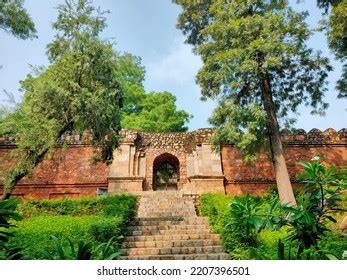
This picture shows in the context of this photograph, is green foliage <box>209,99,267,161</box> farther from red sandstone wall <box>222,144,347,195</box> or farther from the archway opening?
the archway opening

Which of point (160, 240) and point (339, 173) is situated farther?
point (160, 240)

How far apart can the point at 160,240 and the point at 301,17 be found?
8.09 meters

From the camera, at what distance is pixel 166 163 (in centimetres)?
1891

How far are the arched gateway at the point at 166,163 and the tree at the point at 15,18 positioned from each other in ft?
17.5

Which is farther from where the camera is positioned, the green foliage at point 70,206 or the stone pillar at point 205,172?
the stone pillar at point 205,172

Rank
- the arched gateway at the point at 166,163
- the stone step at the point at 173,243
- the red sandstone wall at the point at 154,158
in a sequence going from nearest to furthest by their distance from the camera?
the stone step at the point at 173,243 → the arched gateway at the point at 166,163 → the red sandstone wall at the point at 154,158

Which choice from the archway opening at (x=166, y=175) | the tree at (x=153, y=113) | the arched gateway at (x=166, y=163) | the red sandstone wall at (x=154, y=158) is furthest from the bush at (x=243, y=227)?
the tree at (x=153, y=113)

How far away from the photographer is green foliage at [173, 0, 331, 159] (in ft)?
33.6

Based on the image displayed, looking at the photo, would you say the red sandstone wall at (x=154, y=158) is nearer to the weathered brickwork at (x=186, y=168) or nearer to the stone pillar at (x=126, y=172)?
the weathered brickwork at (x=186, y=168)

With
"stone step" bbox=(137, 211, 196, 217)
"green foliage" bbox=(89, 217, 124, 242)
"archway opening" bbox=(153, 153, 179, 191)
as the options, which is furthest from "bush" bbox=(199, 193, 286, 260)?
"archway opening" bbox=(153, 153, 179, 191)

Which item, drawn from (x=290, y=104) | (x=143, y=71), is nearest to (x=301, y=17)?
(x=290, y=104)

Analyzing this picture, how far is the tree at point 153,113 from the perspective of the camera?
854 inches

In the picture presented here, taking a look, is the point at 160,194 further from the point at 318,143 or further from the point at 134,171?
the point at 318,143

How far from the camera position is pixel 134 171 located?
15305 millimetres
